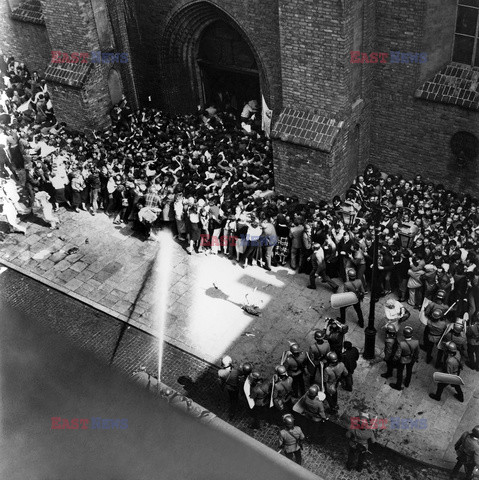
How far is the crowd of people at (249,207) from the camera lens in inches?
472

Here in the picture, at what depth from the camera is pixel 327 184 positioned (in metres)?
14.9

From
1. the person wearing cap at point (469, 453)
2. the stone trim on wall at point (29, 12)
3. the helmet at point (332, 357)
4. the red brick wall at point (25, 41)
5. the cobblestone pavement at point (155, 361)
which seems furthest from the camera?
the red brick wall at point (25, 41)

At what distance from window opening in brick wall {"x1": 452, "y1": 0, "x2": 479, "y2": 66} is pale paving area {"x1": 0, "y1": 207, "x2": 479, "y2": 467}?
5.78 metres

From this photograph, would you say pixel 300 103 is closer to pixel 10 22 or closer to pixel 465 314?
pixel 465 314

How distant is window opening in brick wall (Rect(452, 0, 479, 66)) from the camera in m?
13.9

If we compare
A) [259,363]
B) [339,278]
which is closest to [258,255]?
[339,278]

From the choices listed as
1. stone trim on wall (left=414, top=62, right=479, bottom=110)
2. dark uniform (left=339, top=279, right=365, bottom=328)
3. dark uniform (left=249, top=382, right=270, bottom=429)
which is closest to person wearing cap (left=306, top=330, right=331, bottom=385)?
dark uniform (left=249, top=382, right=270, bottom=429)

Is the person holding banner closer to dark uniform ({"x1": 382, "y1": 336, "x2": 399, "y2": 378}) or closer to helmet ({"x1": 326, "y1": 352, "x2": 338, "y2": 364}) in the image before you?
dark uniform ({"x1": 382, "y1": 336, "x2": 399, "y2": 378})

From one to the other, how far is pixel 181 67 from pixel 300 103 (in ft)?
17.6

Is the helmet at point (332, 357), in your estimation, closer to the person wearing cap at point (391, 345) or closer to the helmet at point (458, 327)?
the person wearing cap at point (391, 345)

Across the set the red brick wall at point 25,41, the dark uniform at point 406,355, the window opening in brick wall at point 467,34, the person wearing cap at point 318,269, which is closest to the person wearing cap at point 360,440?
the dark uniform at point 406,355

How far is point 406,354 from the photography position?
1102 cm

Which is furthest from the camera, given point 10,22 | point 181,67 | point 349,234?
point 10,22

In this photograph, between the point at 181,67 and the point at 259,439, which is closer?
the point at 259,439
